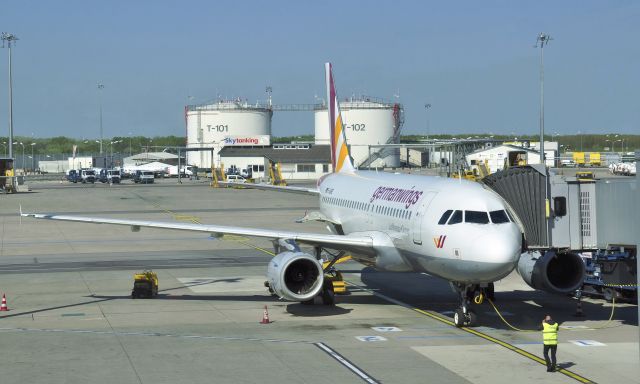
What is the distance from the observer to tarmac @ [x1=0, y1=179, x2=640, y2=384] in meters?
22.2

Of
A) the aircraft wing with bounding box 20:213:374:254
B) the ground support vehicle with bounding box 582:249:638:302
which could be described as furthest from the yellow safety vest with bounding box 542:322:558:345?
the aircraft wing with bounding box 20:213:374:254

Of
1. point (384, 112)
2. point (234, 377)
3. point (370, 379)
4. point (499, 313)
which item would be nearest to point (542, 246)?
point (499, 313)

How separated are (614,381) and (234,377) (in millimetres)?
8786

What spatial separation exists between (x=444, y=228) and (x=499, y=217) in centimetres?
167

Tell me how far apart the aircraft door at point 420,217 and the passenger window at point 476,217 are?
2056 mm

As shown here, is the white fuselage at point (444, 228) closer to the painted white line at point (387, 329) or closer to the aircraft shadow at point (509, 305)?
the painted white line at point (387, 329)

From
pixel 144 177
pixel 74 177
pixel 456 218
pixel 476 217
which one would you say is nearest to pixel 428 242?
pixel 456 218

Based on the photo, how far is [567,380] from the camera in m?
21.4

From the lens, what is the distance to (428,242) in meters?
27.9

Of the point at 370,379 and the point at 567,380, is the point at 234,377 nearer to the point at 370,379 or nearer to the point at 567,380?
the point at 370,379

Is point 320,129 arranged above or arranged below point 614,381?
above

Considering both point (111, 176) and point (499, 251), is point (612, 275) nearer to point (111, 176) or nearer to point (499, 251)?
point (499, 251)

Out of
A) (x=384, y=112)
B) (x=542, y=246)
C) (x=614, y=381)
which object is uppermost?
(x=384, y=112)

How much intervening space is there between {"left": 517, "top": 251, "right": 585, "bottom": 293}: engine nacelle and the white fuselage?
11.9ft
